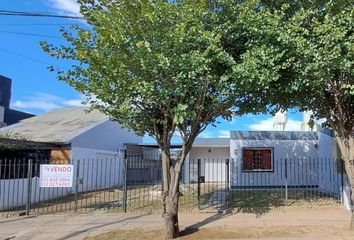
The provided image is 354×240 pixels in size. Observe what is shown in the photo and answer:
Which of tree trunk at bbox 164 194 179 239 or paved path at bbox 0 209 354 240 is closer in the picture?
tree trunk at bbox 164 194 179 239

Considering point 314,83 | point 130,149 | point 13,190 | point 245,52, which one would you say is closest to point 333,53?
point 314,83

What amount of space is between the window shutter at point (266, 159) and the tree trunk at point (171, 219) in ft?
51.6

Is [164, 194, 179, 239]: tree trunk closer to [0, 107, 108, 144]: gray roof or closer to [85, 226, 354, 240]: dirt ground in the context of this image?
[85, 226, 354, 240]: dirt ground

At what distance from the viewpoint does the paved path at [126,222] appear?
12.6m

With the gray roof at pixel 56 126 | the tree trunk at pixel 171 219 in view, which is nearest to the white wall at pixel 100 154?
the gray roof at pixel 56 126

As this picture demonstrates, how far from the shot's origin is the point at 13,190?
60.1 ft

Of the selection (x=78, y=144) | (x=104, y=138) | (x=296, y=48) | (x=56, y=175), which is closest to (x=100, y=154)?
(x=104, y=138)

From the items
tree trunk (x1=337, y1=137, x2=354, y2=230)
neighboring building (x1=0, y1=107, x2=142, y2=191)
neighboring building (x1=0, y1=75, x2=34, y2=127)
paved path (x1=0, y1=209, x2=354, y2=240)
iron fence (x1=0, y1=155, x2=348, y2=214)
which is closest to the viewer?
tree trunk (x1=337, y1=137, x2=354, y2=230)

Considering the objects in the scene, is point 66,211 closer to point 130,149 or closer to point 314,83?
point 314,83

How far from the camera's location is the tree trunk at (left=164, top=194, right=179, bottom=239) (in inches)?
439

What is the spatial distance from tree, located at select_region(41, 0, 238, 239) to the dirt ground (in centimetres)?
73

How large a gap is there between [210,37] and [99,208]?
10309mm

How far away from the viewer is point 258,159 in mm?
26469

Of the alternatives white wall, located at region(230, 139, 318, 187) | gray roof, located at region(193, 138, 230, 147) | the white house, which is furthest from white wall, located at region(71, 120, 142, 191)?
white wall, located at region(230, 139, 318, 187)
